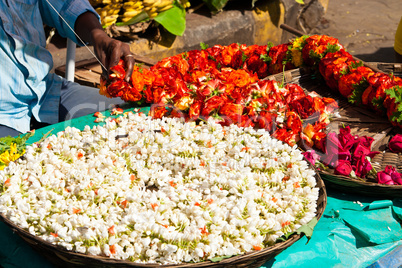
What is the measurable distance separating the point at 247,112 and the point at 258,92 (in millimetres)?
125

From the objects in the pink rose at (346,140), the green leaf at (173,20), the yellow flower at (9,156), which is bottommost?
the green leaf at (173,20)

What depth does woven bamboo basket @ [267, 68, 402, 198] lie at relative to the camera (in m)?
1.51

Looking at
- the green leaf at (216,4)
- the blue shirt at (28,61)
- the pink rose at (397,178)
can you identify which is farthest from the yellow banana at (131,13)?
the pink rose at (397,178)

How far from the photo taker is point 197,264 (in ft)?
3.38

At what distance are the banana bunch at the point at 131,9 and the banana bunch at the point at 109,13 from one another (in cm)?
7

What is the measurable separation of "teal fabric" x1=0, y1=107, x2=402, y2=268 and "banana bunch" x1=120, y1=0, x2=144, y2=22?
2745 mm

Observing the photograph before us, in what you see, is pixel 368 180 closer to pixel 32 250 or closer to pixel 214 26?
pixel 32 250

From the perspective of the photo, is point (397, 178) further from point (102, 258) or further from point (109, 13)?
point (109, 13)

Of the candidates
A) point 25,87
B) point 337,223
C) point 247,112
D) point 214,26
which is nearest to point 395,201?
point 337,223

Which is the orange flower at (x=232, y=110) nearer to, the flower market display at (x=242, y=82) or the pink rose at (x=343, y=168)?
the flower market display at (x=242, y=82)

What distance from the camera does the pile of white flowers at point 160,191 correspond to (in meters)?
1.05

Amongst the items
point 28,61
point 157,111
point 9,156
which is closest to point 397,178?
point 157,111

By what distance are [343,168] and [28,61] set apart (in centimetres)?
151

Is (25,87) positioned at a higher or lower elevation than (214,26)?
higher
